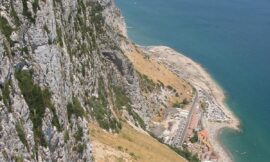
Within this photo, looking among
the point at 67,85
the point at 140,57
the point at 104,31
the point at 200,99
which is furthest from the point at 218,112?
the point at 67,85

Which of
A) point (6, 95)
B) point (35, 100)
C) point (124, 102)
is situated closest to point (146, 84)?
point (124, 102)

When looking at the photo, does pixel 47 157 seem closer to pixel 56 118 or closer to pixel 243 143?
pixel 56 118

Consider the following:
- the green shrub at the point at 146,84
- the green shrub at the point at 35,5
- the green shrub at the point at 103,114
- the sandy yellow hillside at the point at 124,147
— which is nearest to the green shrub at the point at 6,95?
the green shrub at the point at 35,5

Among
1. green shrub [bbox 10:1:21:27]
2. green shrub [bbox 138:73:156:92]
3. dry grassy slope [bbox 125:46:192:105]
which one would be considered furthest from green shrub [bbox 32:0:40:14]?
dry grassy slope [bbox 125:46:192:105]

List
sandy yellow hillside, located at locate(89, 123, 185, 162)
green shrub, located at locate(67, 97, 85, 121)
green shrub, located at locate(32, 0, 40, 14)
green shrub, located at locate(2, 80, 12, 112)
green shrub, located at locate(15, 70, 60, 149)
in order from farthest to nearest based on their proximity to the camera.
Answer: sandy yellow hillside, located at locate(89, 123, 185, 162) < green shrub, located at locate(67, 97, 85, 121) < green shrub, located at locate(32, 0, 40, 14) < green shrub, located at locate(15, 70, 60, 149) < green shrub, located at locate(2, 80, 12, 112)

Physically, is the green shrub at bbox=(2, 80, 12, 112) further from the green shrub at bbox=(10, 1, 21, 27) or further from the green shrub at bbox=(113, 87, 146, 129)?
the green shrub at bbox=(113, 87, 146, 129)

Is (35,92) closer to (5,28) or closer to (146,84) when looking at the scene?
(5,28)
